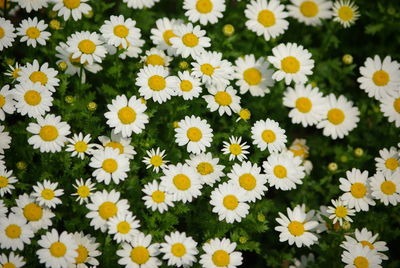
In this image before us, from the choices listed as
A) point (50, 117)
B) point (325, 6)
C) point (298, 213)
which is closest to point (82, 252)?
point (50, 117)

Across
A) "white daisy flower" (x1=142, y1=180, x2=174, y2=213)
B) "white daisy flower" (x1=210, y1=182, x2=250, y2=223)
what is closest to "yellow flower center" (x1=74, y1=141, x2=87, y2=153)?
"white daisy flower" (x1=142, y1=180, x2=174, y2=213)

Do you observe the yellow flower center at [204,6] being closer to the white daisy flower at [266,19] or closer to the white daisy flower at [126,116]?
the white daisy flower at [266,19]

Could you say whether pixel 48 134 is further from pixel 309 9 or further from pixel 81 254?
pixel 309 9

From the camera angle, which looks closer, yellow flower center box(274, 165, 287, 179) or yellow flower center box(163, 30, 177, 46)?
yellow flower center box(274, 165, 287, 179)

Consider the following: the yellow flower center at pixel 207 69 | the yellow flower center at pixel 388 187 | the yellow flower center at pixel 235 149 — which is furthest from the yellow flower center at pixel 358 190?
the yellow flower center at pixel 207 69

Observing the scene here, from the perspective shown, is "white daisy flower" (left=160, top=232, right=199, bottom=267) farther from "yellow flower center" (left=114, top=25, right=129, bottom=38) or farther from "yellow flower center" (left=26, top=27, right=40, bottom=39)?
"yellow flower center" (left=26, top=27, right=40, bottom=39)
